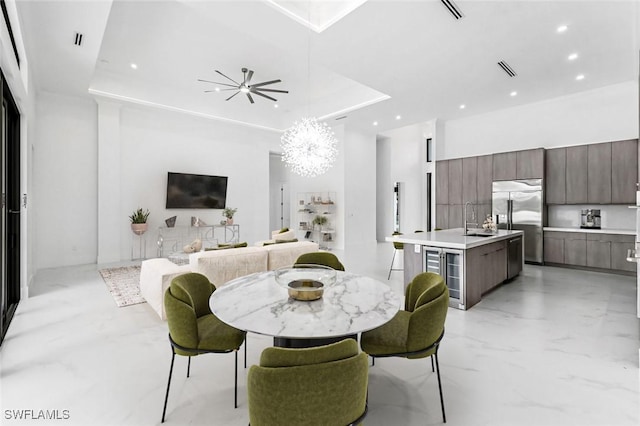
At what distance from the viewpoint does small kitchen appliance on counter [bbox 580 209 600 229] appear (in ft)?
19.4

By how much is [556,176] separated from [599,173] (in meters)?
0.65

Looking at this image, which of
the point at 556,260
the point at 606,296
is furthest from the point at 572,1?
the point at 556,260

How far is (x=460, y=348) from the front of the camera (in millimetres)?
2668

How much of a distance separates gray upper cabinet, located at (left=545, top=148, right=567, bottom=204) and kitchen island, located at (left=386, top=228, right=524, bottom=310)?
2.74 m

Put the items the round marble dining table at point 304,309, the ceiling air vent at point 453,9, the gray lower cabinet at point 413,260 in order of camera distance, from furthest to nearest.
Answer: the gray lower cabinet at point 413,260, the ceiling air vent at point 453,9, the round marble dining table at point 304,309

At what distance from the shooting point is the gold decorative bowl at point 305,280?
5.87 feet

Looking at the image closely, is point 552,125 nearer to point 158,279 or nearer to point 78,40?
point 158,279

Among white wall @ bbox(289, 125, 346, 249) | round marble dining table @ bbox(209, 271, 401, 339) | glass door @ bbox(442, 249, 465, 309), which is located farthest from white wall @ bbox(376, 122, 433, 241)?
round marble dining table @ bbox(209, 271, 401, 339)

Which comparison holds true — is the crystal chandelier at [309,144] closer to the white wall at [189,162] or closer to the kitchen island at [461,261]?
the kitchen island at [461,261]

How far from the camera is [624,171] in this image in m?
5.38

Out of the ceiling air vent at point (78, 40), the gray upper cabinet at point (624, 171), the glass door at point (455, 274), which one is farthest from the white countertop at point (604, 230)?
the ceiling air vent at point (78, 40)

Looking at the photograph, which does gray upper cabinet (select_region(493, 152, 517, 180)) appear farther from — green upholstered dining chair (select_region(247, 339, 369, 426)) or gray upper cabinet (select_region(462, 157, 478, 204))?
green upholstered dining chair (select_region(247, 339, 369, 426))

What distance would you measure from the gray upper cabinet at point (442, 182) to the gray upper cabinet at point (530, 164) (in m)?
1.63

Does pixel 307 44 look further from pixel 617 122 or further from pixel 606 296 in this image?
pixel 617 122
